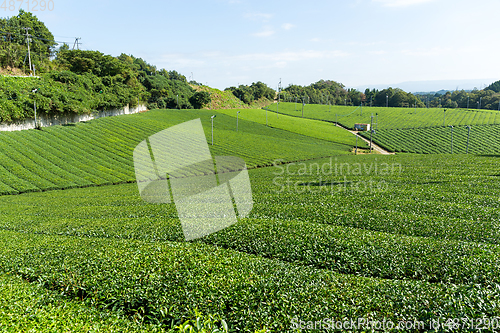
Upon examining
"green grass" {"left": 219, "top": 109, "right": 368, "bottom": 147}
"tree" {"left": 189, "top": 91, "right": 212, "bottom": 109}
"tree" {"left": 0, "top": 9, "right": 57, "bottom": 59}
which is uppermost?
"tree" {"left": 0, "top": 9, "right": 57, "bottom": 59}

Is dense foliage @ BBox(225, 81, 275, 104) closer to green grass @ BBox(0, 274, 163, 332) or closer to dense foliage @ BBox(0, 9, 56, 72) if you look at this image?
dense foliage @ BBox(0, 9, 56, 72)

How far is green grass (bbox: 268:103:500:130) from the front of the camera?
4104 inches

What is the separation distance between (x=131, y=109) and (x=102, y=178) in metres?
48.8

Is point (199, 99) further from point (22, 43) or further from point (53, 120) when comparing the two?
point (53, 120)

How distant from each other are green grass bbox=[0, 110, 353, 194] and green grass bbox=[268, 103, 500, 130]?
37017 millimetres

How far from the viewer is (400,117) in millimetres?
119750

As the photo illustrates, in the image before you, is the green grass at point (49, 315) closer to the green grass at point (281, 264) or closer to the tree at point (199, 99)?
the green grass at point (281, 264)

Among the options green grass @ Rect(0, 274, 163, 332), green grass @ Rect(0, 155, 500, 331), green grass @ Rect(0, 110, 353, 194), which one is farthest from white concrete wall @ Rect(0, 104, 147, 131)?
green grass @ Rect(0, 274, 163, 332)

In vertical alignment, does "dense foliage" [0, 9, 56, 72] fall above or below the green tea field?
above

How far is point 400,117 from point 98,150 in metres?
112

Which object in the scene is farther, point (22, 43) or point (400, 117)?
point (400, 117)

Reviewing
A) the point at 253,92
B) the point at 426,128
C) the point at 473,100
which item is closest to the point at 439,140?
the point at 426,128

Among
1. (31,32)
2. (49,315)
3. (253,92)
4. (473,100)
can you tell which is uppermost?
(31,32)

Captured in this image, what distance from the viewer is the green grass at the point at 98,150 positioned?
123 ft
